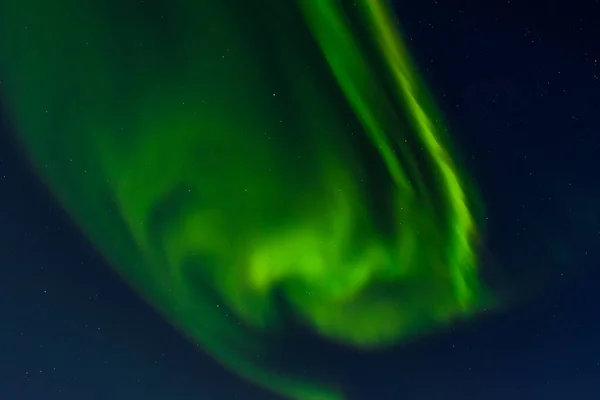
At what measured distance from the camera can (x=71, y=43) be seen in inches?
20.5

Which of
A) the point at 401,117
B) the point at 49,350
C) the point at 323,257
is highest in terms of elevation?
the point at 401,117

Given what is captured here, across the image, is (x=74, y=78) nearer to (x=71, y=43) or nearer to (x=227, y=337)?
(x=71, y=43)

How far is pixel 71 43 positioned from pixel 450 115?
0.36m

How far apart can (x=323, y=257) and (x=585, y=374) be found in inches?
11.7

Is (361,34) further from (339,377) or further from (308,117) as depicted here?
(339,377)

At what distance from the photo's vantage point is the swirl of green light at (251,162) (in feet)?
1.72

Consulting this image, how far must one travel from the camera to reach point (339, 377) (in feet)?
1.89

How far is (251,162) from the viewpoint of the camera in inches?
21.6

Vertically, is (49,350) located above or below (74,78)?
below

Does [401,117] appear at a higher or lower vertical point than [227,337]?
higher

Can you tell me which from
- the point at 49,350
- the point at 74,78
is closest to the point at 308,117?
the point at 74,78

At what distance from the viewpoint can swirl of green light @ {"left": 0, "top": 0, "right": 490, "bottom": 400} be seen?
0.52 m

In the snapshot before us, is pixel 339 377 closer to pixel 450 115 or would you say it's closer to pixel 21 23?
pixel 450 115

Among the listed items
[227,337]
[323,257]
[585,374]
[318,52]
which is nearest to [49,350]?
[227,337]
